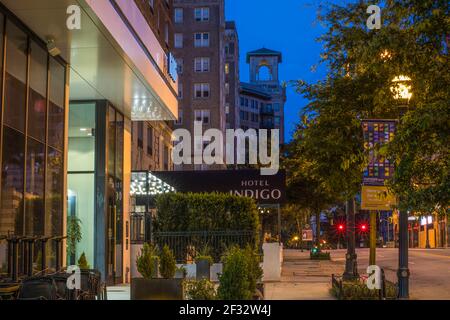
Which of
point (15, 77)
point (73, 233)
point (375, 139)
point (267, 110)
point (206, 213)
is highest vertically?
point (267, 110)

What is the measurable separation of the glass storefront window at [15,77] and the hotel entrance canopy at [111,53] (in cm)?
37

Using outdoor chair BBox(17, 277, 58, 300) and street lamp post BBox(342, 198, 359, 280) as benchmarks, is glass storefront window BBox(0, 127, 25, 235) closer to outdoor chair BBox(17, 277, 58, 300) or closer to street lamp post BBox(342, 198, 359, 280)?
outdoor chair BBox(17, 277, 58, 300)

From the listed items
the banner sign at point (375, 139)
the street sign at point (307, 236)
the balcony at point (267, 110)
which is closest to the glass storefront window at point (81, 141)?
the banner sign at point (375, 139)

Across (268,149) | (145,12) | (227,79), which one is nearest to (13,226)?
(145,12)

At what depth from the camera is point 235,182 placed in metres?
28.5

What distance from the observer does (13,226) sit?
44.6 ft

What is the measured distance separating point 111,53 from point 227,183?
1314 centimetres

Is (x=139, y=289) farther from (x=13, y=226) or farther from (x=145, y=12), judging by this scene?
(x=145, y=12)

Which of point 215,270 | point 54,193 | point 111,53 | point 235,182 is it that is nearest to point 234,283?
point 54,193

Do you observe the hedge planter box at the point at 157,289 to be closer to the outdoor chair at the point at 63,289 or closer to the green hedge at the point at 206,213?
the outdoor chair at the point at 63,289

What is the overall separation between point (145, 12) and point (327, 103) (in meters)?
9.37

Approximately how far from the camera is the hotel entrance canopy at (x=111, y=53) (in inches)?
532

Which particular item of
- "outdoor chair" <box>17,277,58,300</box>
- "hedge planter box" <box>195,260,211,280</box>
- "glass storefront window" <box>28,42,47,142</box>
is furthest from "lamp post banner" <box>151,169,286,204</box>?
"outdoor chair" <box>17,277,58,300</box>

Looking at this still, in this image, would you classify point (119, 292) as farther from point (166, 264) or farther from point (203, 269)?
point (166, 264)
